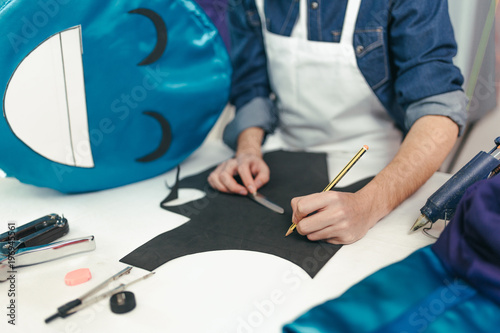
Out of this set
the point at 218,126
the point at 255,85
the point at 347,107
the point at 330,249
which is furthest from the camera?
the point at 218,126

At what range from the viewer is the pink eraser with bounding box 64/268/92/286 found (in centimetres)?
59

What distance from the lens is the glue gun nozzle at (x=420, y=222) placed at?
69cm

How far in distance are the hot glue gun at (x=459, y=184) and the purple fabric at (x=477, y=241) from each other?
9 cm

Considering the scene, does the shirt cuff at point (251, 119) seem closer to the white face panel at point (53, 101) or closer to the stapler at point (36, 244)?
the white face panel at point (53, 101)

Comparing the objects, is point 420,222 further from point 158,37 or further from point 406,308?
point 158,37

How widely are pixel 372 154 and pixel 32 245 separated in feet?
2.44

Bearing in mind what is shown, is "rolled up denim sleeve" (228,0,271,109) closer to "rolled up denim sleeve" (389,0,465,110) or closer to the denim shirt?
the denim shirt

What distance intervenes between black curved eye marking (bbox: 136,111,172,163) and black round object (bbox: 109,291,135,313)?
0.42m

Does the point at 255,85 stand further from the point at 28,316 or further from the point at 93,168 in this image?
the point at 28,316

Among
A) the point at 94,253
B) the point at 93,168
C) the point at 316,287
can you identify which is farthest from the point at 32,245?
the point at 316,287

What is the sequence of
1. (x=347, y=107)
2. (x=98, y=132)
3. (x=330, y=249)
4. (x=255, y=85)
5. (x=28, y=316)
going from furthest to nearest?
(x=255, y=85) → (x=347, y=107) → (x=98, y=132) → (x=330, y=249) → (x=28, y=316)

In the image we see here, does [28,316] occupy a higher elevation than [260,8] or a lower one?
lower

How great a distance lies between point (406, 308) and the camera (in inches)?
18.8

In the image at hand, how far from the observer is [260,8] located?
1.08 m
